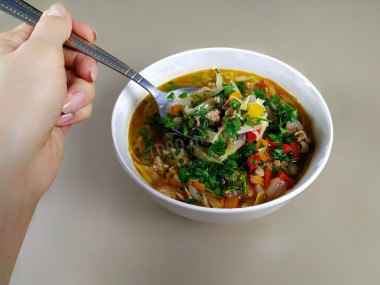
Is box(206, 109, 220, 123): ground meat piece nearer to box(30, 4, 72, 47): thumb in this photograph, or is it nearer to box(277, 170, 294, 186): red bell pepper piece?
box(277, 170, 294, 186): red bell pepper piece

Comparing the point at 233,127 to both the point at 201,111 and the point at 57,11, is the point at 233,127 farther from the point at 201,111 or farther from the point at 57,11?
the point at 57,11

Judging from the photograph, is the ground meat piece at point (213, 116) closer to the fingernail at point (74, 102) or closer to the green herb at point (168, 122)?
the green herb at point (168, 122)

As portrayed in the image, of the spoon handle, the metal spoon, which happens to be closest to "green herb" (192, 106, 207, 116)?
the metal spoon

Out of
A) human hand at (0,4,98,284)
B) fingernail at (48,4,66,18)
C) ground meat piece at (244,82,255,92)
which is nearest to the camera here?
human hand at (0,4,98,284)

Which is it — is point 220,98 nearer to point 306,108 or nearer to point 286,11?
point 306,108

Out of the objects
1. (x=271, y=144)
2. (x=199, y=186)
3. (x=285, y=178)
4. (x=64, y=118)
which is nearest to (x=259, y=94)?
(x=271, y=144)

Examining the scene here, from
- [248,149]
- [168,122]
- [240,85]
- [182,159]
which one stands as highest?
[240,85]
